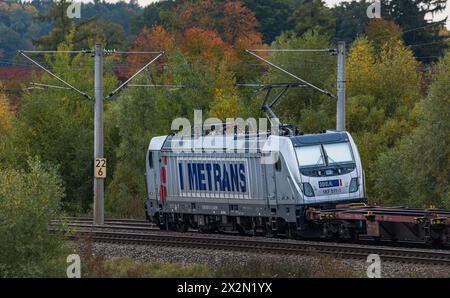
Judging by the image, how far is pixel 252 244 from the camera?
100ft

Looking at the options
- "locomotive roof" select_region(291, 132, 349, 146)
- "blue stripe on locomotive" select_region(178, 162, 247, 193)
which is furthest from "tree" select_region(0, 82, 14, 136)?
"locomotive roof" select_region(291, 132, 349, 146)

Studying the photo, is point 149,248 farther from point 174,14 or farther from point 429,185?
point 174,14

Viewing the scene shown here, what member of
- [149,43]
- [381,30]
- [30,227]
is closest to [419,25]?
[381,30]

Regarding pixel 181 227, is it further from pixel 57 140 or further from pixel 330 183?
pixel 57 140

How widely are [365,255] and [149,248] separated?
277 inches

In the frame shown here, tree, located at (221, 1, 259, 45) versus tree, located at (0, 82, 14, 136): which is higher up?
tree, located at (221, 1, 259, 45)

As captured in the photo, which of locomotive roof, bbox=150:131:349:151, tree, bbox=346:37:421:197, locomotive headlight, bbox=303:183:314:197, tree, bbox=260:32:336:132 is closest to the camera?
locomotive headlight, bbox=303:183:314:197

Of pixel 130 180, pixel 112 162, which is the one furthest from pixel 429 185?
pixel 112 162

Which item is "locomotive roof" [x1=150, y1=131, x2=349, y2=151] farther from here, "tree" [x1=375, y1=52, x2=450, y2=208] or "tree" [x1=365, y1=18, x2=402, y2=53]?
"tree" [x1=365, y1=18, x2=402, y2=53]

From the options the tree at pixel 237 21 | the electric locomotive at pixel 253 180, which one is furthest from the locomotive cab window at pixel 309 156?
the tree at pixel 237 21

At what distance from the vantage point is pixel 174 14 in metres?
107

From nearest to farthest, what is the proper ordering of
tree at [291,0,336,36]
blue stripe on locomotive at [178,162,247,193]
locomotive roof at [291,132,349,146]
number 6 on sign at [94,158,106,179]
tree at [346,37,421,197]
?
locomotive roof at [291,132,349,146]
blue stripe on locomotive at [178,162,247,193]
number 6 on sign at [94,158,106,179]
tree at [346,37,421,197]
tree at [291,0,336,36]

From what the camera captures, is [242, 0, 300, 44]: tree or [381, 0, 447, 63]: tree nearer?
[381, 0, 447, 63]: tree

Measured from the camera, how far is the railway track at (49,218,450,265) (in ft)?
84.4
